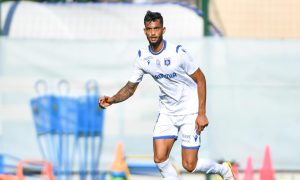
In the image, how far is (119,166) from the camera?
1297 centimetres

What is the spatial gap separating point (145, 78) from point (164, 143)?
3.20m

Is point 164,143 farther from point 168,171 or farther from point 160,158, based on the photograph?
point 168,171

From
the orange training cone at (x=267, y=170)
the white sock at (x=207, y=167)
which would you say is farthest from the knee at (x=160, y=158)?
the orange training cone at (x=267, y=170)

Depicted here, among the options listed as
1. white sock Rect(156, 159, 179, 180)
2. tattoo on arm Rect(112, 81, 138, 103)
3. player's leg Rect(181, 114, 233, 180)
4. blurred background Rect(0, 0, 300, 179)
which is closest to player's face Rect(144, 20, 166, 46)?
tattoo on arm Rect(112, 81, 138, 103)

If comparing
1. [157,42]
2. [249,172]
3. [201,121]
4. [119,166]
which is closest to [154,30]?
[157,42]

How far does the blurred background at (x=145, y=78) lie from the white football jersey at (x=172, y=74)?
316 centimetres

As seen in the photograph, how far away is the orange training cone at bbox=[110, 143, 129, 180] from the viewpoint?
41.7ft

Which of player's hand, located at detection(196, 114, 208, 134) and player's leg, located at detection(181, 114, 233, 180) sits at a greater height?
player's hand, located at detection(196, 114, 208, 134)

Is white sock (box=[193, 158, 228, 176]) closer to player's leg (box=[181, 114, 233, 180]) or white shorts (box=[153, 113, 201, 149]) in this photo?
player's leg (box=[181, 114, 233, 180])

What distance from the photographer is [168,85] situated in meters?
→ 10.1

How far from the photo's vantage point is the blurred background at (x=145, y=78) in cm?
1346

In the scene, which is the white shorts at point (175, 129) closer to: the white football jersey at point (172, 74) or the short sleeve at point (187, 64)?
the white football jersey at point (172, 74)

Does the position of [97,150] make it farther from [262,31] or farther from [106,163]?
[262,31]

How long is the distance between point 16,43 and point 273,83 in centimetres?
333
